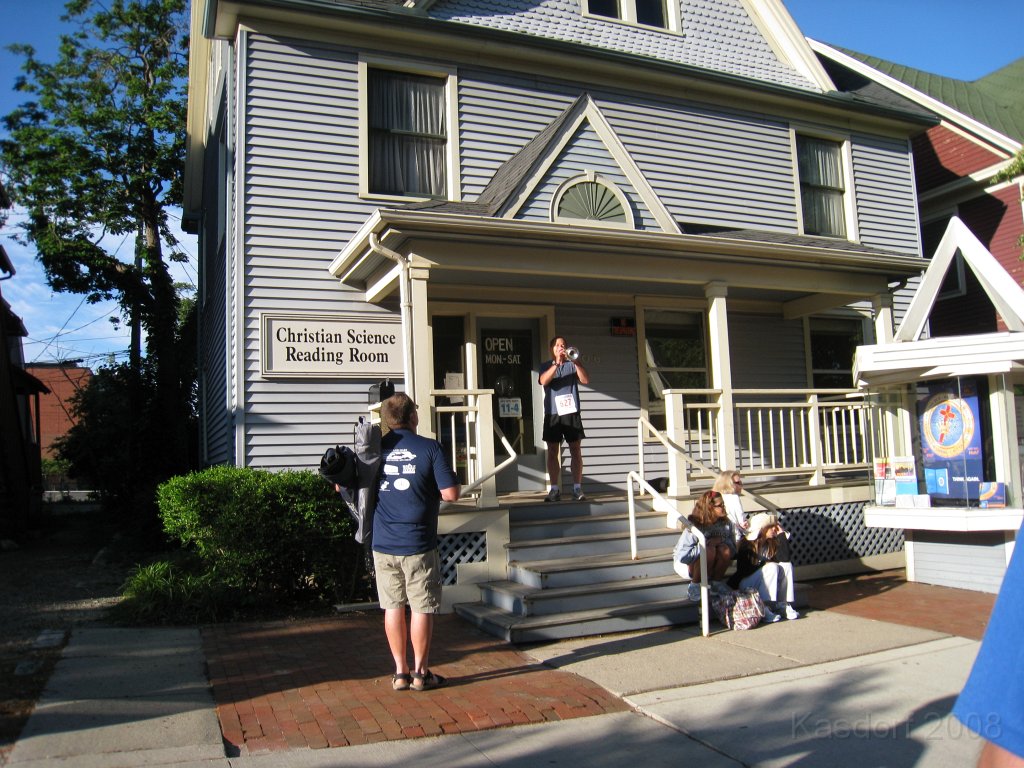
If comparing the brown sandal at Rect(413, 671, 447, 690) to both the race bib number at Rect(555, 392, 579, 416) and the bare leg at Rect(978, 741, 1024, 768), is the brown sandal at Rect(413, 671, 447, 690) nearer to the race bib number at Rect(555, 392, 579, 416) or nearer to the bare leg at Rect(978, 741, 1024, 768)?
the race bib number at Rect(555, 392, 579, 416)

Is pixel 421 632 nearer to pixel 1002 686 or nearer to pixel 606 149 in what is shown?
pixel 1002 686

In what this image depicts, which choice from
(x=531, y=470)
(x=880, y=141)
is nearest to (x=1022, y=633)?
(x=531, y=470)

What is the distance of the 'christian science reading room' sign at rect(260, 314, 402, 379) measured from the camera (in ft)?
30.7

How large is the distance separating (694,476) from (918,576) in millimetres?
2614

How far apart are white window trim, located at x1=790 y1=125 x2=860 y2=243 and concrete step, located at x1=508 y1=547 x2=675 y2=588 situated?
7071 millimetres

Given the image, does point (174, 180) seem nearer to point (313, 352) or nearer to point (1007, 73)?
point (313, 352)

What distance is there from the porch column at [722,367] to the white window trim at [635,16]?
4809 millimetres

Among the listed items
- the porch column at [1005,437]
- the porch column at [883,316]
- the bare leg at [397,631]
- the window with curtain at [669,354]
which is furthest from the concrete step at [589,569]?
the porch column at [883,316]

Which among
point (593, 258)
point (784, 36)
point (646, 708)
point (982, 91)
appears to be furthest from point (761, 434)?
point (982, 91)

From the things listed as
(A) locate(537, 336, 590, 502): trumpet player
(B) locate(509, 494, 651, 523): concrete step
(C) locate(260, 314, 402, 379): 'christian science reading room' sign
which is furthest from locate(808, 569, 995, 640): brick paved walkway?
(C) locate(260, 314, 402, 379): 'christian science reading room' sign

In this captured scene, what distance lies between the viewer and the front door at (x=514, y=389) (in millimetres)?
10562

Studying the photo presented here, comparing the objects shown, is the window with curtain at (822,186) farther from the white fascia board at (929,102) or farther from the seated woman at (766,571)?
the seated woman at (766,571)

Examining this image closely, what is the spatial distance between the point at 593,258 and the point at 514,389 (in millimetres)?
2286

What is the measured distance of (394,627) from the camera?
5363 mm
